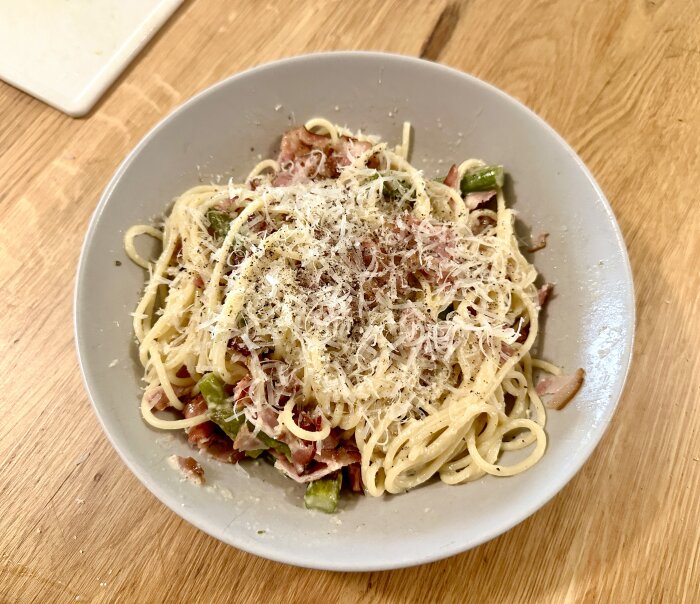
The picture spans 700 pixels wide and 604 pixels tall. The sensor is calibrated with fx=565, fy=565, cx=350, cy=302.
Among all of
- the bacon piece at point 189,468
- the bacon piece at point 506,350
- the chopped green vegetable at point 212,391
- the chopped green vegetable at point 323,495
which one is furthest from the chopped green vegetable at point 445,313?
the bacon piece at point 189,468

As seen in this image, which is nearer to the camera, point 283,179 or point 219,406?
point 219,406

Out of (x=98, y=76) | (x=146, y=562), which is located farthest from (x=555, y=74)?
(x=146, y=562)

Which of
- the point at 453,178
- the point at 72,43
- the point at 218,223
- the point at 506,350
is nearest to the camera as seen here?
the point at 506,350

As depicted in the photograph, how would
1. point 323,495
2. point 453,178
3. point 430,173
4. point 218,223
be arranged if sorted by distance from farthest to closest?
point 430,173
point 453,178
point 218,223
point 323,495

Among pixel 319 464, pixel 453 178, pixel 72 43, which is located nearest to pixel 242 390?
pixel 319 464

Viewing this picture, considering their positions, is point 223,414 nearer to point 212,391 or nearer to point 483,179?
point 212,391

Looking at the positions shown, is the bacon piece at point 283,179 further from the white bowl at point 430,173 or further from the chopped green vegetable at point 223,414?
the chopped green vegetable at point 223,414

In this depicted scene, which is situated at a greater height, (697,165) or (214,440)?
(697,165)

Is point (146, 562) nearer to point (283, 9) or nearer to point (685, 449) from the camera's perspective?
point (685, 449)
